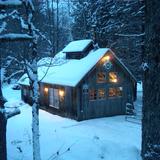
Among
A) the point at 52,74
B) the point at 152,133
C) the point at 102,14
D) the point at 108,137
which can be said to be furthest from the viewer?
the point at 102,14

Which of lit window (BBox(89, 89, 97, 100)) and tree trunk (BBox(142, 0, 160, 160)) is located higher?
tree trunk (BBox(142, 0, 160, 160))

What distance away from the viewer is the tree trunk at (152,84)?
11.0ft

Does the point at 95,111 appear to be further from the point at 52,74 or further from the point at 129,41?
the point at 129,41

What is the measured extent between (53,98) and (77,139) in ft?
29.5

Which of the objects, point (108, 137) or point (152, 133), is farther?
point (108, 137)

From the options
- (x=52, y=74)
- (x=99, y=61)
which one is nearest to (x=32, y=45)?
(x=99, y=61)

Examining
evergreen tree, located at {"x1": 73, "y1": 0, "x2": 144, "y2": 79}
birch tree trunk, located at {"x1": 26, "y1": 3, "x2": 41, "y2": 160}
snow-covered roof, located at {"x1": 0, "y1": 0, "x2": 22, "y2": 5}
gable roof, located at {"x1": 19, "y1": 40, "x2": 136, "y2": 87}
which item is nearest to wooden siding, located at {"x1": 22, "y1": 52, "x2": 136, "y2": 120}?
gable roof, located at {"x1": 19, "y1": 40, "x2": 136, "y2": 87}

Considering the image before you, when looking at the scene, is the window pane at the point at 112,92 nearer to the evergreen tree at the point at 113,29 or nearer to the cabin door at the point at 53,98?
the cabin door at the point at 53,98

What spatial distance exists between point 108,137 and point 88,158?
3430mm

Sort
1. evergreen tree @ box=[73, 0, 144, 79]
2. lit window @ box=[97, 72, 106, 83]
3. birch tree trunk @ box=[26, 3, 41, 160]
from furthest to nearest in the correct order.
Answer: evergreen tree @ box=[73, 0, 144, 79], lit window @ box=[97, 72, 106, 83], birch tree trunk @ box=[26, 3, 41, 160]

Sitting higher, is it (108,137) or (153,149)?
(153,149)

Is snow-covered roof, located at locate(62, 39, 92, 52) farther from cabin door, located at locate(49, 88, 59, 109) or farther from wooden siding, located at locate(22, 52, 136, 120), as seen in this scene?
cabin door, located at locate(49, 88, 59, 109)

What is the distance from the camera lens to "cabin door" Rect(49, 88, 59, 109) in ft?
84.8

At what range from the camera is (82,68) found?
24.8 m
